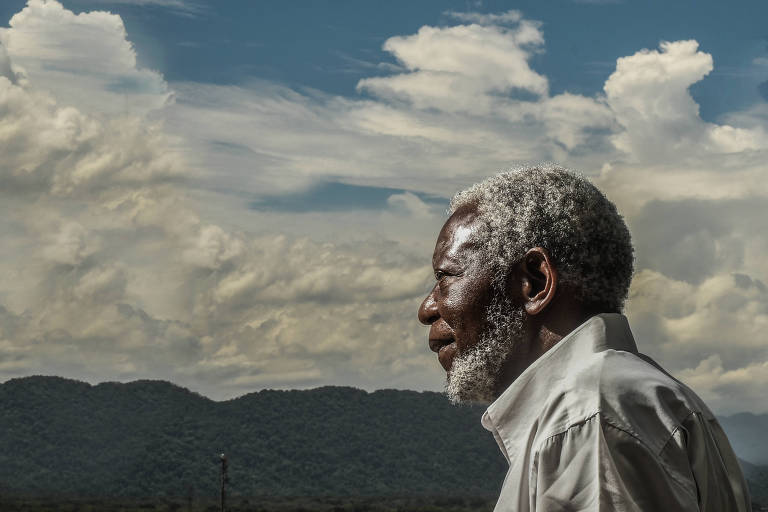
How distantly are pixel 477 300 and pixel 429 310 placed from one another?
0.83 ft

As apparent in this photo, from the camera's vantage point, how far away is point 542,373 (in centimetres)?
223

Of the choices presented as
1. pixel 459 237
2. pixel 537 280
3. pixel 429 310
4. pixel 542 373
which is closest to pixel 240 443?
pixel 429 310

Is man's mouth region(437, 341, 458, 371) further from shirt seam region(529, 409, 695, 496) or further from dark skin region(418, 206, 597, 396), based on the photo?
shirt seam region(529, 409, 695, 496)

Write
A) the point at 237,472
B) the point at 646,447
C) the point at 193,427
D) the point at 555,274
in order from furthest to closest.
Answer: the point at 193,427 → the point at 237,472 → the point at 555,274 → the point at 646,447

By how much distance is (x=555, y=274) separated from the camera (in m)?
2.43

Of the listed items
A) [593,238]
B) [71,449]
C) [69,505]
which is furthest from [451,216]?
[71,449]

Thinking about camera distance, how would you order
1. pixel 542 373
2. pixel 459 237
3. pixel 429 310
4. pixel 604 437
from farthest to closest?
1. pixel 429 310
2. pixel 459 237
3. pixel 542 373
4. pixel 604 437

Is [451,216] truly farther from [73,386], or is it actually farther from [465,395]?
[73,386]

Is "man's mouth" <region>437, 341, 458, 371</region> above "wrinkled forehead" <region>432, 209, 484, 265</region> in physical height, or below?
below

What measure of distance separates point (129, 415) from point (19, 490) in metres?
19.9

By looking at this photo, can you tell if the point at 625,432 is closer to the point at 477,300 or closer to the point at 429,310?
the point at 477,300

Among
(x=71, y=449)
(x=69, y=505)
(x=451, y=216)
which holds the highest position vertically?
(x=71, y=449)

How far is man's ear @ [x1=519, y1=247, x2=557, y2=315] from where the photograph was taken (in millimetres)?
2428

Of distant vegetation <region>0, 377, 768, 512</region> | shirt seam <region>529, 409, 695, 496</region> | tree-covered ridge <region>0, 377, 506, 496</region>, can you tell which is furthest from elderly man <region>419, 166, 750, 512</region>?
tree-covered ridge <region>0, 377, 506, 496</region>
